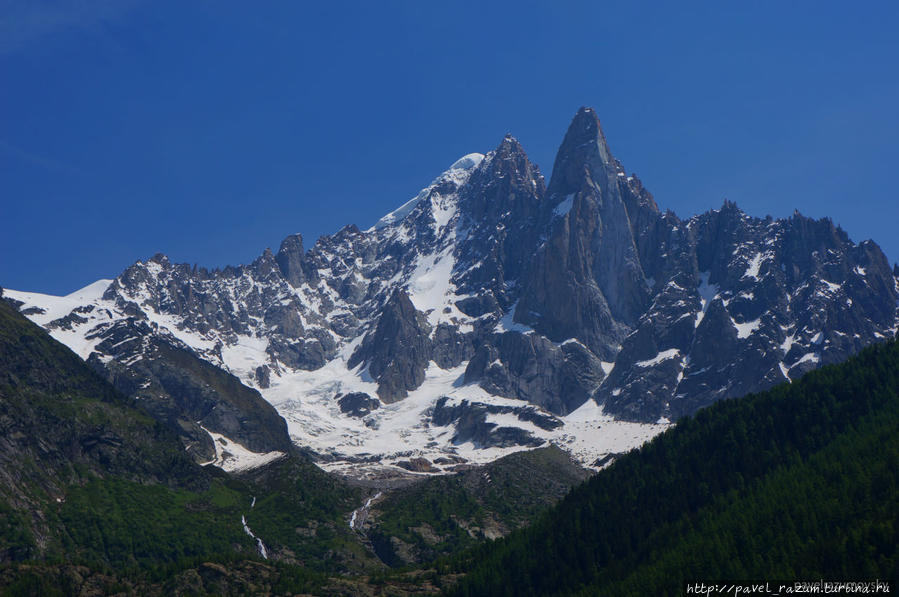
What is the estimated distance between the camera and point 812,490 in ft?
656

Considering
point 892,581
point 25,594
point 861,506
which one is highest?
point 25,594

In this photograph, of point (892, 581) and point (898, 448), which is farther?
point (898, 448)

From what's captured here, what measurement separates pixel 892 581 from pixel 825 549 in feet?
49.5

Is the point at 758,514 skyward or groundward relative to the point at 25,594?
groundward

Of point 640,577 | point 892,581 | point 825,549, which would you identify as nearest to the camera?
point 892,581

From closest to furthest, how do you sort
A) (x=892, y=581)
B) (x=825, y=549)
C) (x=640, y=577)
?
(x=892, y=581), (x=825, y=549), (x=640, y=577)

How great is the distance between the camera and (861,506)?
183 metres

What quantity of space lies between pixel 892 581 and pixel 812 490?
Answer: 4024 cm

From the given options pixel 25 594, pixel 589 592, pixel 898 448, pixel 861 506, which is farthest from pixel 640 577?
pixel 25 594

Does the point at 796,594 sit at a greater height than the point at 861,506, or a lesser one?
lesser

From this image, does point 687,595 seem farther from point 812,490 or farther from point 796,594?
point 812,490

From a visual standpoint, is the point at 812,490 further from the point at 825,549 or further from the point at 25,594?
the point at 25,594

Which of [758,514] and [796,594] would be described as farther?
[758,514]

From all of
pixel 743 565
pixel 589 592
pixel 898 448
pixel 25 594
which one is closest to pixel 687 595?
pixel 743 565
